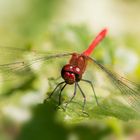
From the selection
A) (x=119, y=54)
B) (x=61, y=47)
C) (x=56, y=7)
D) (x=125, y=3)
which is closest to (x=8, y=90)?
(x=61, y=47)

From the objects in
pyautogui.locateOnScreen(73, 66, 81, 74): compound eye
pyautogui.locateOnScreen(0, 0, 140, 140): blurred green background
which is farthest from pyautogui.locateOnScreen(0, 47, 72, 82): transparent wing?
pyautogui.locateOnScreen(73, 66, 81, 74): compound eye

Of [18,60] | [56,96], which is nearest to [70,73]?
[56,96]

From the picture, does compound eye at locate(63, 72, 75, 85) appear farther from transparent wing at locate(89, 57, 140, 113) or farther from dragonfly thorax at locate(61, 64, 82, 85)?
transparent wing at locate(89, 57, 140, 113)

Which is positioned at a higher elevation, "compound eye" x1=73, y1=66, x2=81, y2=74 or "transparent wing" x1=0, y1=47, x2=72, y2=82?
"compound eye" x1=73, y1=66, x2=81, y2=74

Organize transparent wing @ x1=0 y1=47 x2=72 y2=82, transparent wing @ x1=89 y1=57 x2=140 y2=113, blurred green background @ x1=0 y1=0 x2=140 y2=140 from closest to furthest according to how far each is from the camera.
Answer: transparent wing @ x1=89 y1=57 x2=140 y2=113
blurred green background @ x1=0 y1=0 x2=140 y2=140
transparent wing @ x1=0 y1=47 x2=72 y2=82

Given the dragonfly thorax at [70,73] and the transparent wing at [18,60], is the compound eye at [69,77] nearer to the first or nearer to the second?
the dragonfly thorax at [70,73]

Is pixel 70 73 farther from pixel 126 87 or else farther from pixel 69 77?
pixel 126 87
